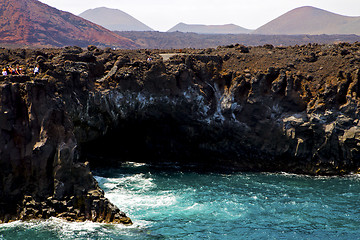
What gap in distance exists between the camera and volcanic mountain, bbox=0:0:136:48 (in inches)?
4328

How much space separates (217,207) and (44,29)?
10749 cm

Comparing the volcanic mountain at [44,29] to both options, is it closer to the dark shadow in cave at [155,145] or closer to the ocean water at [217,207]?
the dark shadow in cave at [155,145]

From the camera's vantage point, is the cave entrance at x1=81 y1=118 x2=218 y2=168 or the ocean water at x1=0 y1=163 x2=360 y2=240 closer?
the ocean water at x1=0 y1=163 x2=360 y2=240

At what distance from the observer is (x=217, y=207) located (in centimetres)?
3297

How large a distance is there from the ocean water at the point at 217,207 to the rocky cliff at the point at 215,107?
2969mm

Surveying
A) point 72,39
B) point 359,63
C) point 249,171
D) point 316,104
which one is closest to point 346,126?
point 316,104

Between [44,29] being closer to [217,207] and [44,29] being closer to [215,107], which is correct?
[215,107]

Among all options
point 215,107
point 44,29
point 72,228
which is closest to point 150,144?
point 215,107

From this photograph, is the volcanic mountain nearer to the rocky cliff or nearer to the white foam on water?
the rocky cliff

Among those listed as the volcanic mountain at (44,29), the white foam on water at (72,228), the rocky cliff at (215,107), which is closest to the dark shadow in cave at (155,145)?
the rocky cliff at (215,107)

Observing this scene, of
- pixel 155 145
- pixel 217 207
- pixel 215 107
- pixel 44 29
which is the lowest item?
pixel 217 207

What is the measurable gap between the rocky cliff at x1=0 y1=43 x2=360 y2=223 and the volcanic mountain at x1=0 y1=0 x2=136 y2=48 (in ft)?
221

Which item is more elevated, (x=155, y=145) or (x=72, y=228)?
(x=155, y=145)

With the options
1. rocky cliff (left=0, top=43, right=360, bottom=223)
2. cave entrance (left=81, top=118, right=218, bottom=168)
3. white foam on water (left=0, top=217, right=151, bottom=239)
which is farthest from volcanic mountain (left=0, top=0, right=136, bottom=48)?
white foam on water (left=0, top=217, right=151, bottom=239)
